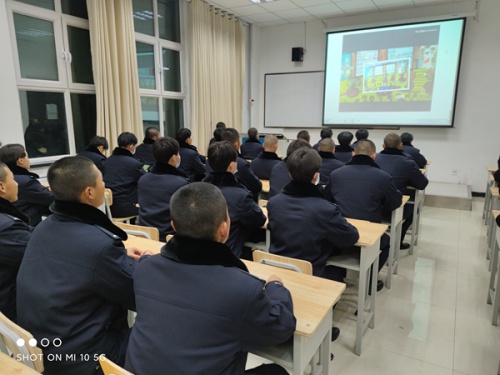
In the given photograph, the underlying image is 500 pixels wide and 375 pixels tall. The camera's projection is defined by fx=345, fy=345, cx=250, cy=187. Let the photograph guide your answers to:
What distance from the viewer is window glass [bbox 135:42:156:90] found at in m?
5.90

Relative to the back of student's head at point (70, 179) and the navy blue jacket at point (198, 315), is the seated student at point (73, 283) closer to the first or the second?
the back of student's head at point (70, 179)

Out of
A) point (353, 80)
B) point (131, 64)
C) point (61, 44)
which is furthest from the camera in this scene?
point (353, 80)

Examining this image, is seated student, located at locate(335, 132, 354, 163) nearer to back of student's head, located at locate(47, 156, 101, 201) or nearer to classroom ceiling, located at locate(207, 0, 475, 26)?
classroom ceiling, located at locate(207, 0, 475, 26)

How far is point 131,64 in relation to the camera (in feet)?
17.3

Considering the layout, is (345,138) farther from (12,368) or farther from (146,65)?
(12,368)

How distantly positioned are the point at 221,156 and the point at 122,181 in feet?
6.16

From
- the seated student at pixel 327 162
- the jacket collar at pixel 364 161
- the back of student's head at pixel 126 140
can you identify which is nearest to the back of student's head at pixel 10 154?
the back of student's head at pixel 126 140

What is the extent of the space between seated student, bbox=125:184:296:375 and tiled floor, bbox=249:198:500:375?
1303 mm

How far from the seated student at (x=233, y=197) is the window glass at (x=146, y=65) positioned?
13.2 feet

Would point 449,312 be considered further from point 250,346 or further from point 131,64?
point 131,64

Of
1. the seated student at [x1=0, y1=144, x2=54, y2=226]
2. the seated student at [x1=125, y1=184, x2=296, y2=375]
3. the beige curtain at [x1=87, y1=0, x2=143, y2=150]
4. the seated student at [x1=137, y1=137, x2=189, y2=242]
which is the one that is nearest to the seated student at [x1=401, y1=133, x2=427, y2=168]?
the seated student at [x1=137, y1=137, x2=189, y2=242]

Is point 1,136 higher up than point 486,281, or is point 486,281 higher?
point 1,136

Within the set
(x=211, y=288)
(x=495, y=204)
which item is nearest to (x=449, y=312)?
(x=495, y=204)

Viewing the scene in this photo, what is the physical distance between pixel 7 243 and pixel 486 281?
12.8 ft
